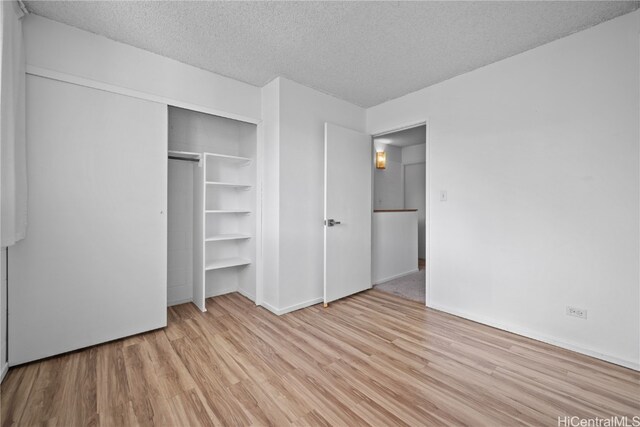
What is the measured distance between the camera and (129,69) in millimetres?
2365

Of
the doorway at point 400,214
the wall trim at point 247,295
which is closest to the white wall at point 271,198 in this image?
the wall trim at point 247,295

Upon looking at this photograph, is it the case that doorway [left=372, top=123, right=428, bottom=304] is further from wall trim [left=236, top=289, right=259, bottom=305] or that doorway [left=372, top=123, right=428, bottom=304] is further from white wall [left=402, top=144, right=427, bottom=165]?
wall trim [left=236, top=289, right=259, bottom=305]

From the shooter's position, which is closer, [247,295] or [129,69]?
[129,69]

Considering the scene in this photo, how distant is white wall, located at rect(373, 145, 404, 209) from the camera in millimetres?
5586

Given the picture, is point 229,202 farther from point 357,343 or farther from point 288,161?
point 357,343

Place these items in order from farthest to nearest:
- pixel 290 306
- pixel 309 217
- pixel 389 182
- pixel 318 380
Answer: pixel 389 182, pixel 309 217, pixel 290 306, pixel 318 380

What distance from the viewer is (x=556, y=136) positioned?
2277 millimetres

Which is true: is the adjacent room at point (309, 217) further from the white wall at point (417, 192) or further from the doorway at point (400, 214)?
the white wall at point (417, 192)

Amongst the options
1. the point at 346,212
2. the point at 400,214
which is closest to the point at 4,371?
the point at 346,212

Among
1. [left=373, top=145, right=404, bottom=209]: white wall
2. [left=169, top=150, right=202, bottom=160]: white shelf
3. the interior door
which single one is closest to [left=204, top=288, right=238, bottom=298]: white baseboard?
the interior door

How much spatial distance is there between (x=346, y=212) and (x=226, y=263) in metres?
1.58

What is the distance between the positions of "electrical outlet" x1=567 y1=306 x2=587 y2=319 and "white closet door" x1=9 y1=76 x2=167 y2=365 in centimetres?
347

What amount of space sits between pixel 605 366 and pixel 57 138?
4.34m

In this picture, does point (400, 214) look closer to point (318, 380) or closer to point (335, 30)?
point (335, 30)
